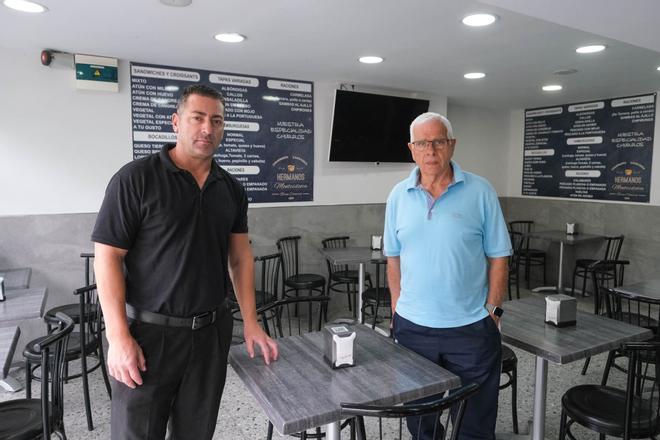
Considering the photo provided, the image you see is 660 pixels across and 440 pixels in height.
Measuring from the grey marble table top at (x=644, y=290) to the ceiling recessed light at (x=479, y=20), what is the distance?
1.77m

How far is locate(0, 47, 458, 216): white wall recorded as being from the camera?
333cm

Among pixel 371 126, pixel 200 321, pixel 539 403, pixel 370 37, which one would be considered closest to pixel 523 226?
pixel 371 126

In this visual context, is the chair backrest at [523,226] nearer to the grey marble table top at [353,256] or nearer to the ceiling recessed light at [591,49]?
the grey marble table top at [353,256]

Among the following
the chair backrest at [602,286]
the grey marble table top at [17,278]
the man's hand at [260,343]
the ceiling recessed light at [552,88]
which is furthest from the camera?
the ceiling recessed light at [552,88]

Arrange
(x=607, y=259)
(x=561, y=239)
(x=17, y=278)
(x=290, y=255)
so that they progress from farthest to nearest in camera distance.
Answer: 1. (x=607, y=259)
2. (x=561, y=239)
3. (x=290, y=255)
4. (x=17, y=278)

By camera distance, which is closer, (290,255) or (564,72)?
(564,72)

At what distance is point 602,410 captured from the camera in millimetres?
1842

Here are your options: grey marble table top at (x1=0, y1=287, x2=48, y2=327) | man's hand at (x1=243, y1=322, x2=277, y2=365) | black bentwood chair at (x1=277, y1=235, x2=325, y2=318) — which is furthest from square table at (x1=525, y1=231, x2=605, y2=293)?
grey marble table top at (x1=0, y1=287, x2=48, y2=327)

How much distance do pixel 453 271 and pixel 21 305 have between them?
2254 mm

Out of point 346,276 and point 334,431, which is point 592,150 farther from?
point 334,431

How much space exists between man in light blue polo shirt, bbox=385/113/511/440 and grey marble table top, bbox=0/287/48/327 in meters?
1.87

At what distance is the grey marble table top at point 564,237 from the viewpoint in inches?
192

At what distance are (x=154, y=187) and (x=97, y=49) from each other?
248cm

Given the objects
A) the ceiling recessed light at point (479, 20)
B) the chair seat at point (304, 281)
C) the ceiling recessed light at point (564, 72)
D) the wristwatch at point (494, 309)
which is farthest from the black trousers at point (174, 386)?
the ceiling recessed light at point (564, 72)
